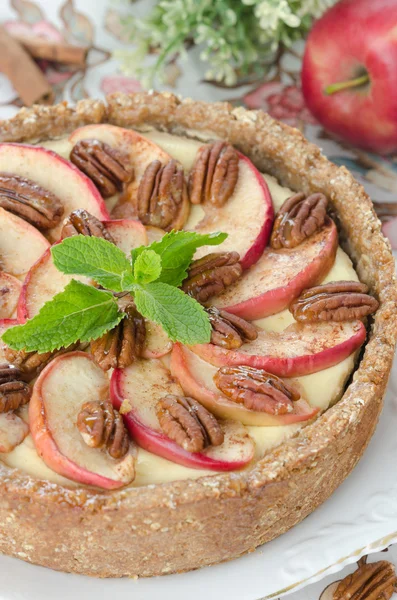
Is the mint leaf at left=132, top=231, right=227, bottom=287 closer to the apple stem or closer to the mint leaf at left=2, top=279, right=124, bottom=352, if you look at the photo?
the mint leaf at left=2, top=279, right=124, bottom=352

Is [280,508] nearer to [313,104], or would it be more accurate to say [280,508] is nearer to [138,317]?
[138,317]

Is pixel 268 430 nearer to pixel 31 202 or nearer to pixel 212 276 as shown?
pixel 212 276

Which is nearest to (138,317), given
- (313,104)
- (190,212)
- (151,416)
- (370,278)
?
(151,416)

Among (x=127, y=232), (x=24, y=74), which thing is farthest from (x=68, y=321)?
(x=24, y=74)

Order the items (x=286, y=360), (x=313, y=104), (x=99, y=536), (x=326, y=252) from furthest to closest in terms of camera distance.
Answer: (x=313, y=104) < (x=326, y=252) < (x=286, y=360) < (x=99, y=536)

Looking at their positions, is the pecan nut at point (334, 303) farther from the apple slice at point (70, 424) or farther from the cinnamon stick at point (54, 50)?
the cinnamon stick at point (54, 50)

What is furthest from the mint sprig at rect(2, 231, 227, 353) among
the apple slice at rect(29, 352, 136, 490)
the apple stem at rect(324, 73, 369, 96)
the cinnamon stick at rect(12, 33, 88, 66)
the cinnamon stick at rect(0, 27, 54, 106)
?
the cinnamon stick at rect(12, 33, 88, 66)

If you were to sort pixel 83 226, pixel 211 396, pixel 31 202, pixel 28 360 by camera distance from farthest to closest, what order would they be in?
pixel 31 202 < pixel 83 226 < pixel 28 360 < pixel 211 396
